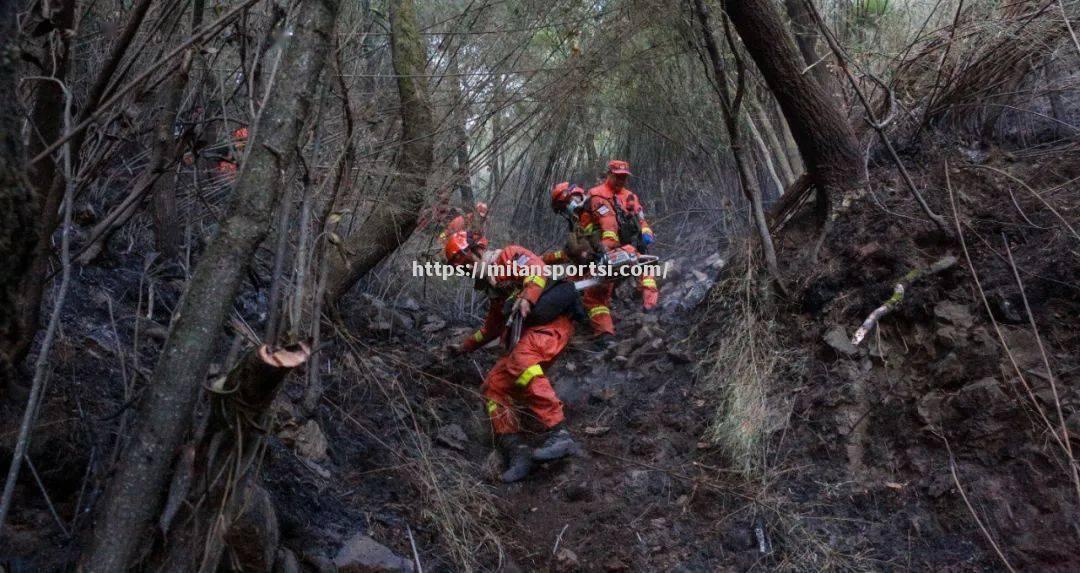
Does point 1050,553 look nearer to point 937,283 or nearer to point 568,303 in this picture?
point 937,283

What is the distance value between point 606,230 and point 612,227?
9 cm

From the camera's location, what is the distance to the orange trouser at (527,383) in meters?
5.22

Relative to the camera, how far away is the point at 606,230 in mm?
7039

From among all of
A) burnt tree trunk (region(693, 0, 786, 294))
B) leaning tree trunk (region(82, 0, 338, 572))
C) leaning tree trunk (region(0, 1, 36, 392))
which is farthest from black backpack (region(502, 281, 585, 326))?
leaning tree trunk (region(0, 1, 36, 392))

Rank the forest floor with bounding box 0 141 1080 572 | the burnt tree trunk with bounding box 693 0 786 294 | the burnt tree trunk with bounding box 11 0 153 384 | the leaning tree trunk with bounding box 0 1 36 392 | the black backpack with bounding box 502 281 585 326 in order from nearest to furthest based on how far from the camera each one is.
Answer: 1. the leaning tree trunk with bounding box 0 1 36 392
2. the burnt tree trunk with bounding box 11 0 153 384
3. the forest floor with bounding box 0 141 1080 572
4. the burnt tree trunk with bounding box 693 0 786 294
5. the black backpack with bounding box 502 281 585 326

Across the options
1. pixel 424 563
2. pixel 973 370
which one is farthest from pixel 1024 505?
pixel 424 563

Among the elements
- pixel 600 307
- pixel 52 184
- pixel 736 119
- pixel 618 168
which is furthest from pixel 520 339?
pixel 52 184

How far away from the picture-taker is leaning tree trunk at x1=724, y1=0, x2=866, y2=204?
201 inches

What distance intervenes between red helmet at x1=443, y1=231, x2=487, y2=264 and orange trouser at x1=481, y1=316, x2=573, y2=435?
86 centimetres

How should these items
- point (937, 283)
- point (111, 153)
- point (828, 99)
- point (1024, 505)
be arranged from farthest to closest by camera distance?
point (828, 99) < point (937, 283) < point (1024, 505) < point (111, 153)

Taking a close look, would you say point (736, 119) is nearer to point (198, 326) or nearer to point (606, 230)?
point (606, 230)

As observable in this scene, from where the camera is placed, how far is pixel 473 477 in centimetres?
466

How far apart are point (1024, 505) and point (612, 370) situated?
319cm

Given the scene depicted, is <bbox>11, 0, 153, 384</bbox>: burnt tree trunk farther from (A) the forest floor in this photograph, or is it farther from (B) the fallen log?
(B) the fallen log
